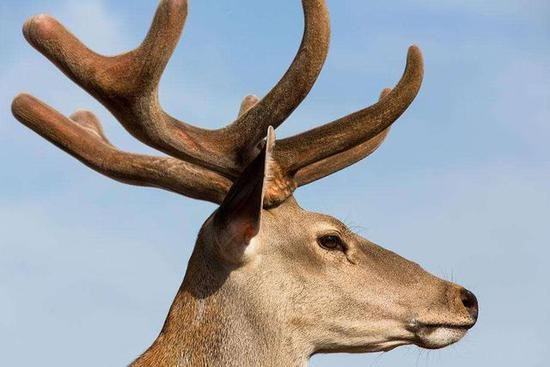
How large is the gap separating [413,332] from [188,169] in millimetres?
1581

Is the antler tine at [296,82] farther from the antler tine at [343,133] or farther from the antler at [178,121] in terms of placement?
the antler tine at [343,133]

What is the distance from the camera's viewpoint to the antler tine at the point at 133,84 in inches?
329

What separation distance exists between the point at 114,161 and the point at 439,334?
2102mm

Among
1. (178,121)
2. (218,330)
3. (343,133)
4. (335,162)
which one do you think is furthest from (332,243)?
(335,162)

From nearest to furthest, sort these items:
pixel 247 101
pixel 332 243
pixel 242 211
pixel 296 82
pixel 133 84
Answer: pixel 242 211, pixel 133 84, pixel 296 82, pixel 332 243, pixel 247 101

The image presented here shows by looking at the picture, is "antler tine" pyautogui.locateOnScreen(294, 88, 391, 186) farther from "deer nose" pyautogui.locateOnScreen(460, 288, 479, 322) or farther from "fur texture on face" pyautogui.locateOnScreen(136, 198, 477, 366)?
"deer nose" pyautogui.locateOnScreen(460, 288, 479, 322)

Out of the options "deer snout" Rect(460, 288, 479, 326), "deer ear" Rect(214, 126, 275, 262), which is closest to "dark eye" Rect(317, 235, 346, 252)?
"deer ear" Rect(214, 126, 275, 262)

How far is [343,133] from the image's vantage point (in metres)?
8.76

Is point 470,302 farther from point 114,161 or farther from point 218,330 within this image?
point 114,161

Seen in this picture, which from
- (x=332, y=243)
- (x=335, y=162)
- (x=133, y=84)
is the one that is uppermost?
(x=335, y=162)

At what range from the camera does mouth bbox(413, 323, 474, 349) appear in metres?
8.50

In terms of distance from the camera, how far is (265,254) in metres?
8.30

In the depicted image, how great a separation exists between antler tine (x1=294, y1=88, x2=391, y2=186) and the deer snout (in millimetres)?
1252

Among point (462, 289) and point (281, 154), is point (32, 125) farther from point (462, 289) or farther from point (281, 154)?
point (462, 289)
